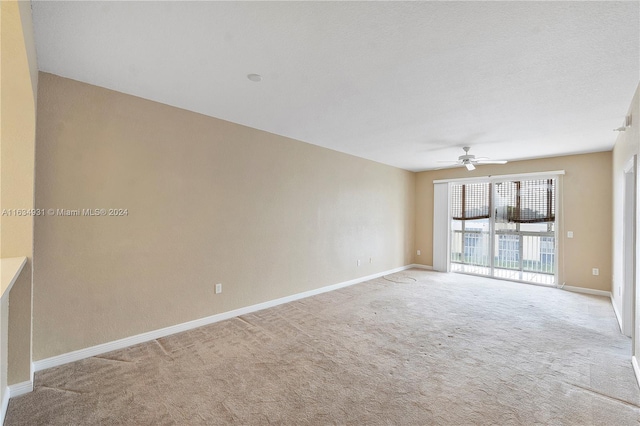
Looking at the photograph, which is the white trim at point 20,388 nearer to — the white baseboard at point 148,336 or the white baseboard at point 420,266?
the white baseboard at point 148,336

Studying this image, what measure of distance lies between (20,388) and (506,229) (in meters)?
7.41

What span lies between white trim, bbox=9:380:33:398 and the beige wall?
3 cm

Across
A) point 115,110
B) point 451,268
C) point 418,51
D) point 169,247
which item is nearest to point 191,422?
point 169,247

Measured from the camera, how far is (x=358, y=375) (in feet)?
7.70

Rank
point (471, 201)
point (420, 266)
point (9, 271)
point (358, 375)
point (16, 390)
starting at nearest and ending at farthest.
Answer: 1. point (9, 271)
2. point (16, 390)
3. point (358, 375)
4. point (471, 201)
5. point (420, 266)

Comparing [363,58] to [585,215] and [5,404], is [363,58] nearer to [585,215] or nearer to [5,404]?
[5,404]

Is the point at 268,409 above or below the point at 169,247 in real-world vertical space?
below

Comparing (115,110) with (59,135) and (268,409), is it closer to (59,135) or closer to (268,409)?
(59,135)

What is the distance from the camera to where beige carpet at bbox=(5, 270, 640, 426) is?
6.20ft

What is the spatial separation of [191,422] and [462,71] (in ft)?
10.5

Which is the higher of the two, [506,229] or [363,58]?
[363,58]

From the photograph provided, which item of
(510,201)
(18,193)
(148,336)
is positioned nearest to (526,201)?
(510,201)

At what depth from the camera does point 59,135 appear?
2.43 meters

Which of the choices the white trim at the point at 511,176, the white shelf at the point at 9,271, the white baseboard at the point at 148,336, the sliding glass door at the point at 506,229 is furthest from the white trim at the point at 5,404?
the white trim at the point at 511,176
